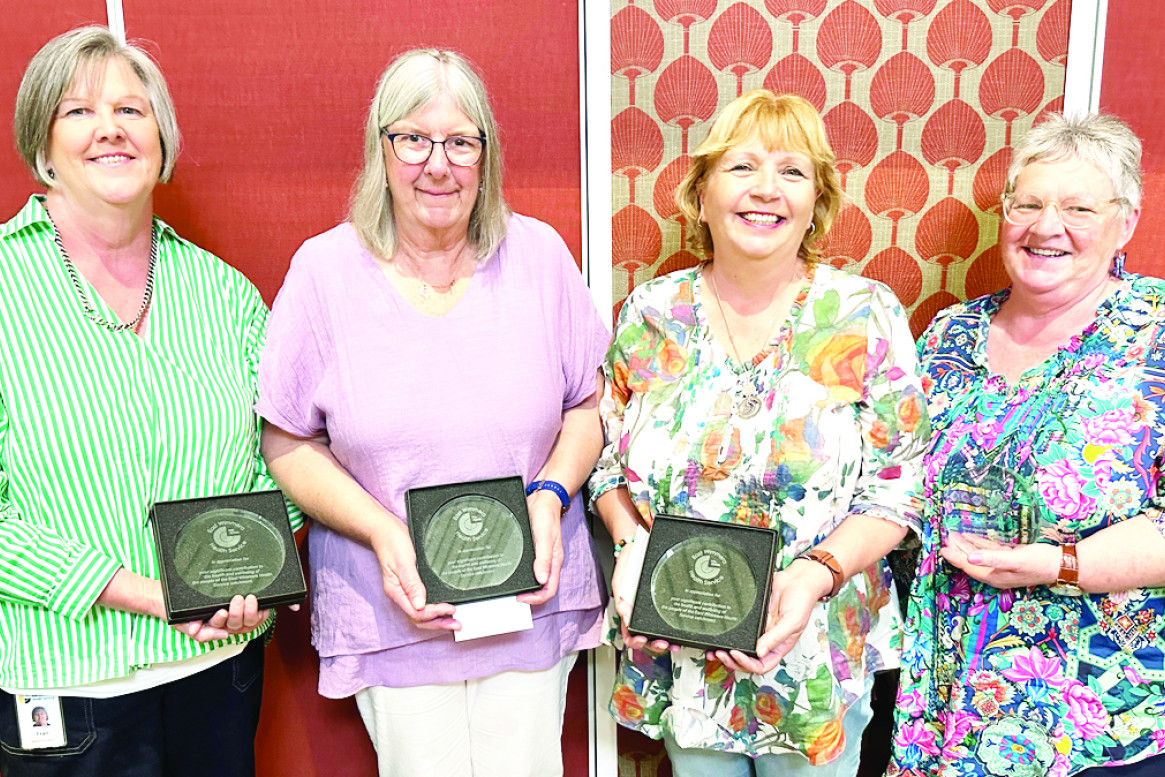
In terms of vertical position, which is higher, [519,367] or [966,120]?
[966,120]

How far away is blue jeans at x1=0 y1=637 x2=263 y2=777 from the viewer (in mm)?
1479

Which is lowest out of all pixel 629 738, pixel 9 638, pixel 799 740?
pixel 629 738

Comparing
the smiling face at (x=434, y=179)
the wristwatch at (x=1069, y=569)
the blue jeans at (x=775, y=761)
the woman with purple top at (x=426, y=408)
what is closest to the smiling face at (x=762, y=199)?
the woman with purple top at (x=426, y=408)

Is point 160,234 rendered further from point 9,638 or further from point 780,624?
point 780,624

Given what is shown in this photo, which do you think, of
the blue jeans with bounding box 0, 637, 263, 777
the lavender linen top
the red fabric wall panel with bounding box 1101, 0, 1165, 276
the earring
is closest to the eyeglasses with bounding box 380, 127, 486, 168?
the lavender linen top

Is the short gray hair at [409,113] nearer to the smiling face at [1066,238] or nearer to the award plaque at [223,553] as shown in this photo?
the award plaque at [223,553]

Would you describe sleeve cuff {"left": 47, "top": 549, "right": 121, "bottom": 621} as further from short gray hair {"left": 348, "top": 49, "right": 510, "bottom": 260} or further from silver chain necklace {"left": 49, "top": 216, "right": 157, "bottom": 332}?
short gray hair {"left": 348, "top": 49, "right": 510, "bottom": 260}

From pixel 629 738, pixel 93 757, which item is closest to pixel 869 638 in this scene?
pixel 629 738

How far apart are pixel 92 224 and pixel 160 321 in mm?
208

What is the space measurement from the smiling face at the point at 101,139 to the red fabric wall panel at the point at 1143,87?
2.12 metres

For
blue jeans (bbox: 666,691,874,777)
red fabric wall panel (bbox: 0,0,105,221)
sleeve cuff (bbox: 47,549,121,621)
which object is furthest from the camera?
red fabric wall panel (bbox: 0,0,105,221)

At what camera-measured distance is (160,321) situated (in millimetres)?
1585

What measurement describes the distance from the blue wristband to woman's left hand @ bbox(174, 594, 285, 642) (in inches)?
21.5

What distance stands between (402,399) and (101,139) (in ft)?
2.28
